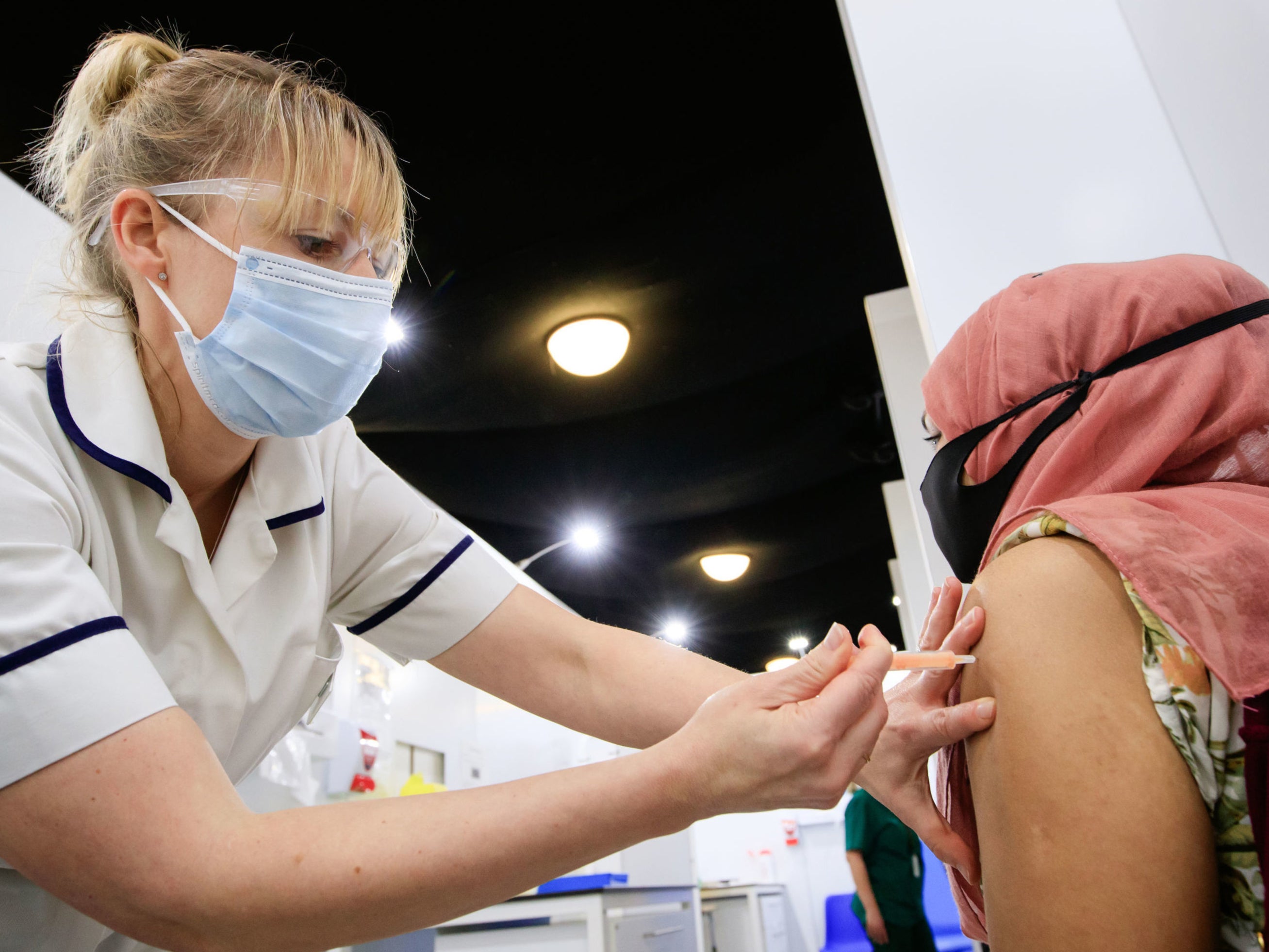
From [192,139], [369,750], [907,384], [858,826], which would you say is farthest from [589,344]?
[192,139]

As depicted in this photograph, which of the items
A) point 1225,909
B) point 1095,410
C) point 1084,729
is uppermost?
point 1095,410

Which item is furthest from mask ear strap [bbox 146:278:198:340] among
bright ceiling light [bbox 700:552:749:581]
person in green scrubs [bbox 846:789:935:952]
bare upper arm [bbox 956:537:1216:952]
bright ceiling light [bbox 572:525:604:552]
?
bright ceiling light [bbox 700:552:749:581]

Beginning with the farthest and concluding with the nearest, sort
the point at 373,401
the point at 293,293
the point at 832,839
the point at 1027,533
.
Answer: the point at 832,839 < the point at 373,401 < the point at 293,293 < the point at 1027,533

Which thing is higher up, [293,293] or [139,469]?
[293,293]

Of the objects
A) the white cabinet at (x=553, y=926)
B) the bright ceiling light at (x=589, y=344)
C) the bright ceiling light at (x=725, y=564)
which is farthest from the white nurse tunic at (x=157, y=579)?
the bright ceiling light at (x=725, y=564)

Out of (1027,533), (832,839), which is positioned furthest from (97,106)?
(832,839)

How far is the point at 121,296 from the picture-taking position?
3.83 feet

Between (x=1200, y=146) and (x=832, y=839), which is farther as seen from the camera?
→ (x=832, y=839)

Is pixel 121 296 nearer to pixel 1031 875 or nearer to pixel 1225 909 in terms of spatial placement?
pixel 1031 875

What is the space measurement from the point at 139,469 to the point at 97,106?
63cm

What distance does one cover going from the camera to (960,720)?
2.82 ft

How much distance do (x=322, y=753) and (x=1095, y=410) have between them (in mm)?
2787

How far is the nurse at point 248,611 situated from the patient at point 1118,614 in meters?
0.11

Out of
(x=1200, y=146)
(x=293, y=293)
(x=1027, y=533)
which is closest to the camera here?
(x=1027, y=533)
